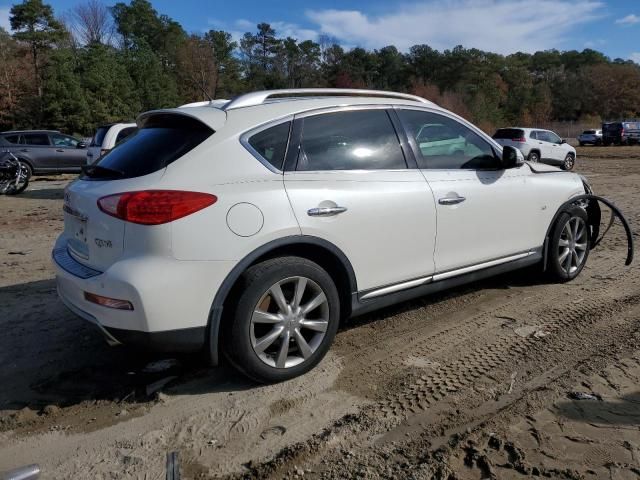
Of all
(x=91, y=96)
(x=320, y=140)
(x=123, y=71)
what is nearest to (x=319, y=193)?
(x=320, y=140)

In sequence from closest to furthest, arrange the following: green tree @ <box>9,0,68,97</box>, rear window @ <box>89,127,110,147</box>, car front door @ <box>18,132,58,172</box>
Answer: rear window @ <box>89,127,110,147</box> → car front door @ <box>18,132,58,172</box> → green tree @ <box>9,0,68,97</box>

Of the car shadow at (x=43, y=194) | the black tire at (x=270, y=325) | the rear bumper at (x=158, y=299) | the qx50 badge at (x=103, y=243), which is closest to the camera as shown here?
the rear bumper at (x=158, y=299)

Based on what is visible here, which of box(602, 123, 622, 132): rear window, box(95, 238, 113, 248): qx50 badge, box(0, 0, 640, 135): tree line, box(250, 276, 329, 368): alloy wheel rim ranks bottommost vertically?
box(250, 276, 329, 368): alloy wheel rim

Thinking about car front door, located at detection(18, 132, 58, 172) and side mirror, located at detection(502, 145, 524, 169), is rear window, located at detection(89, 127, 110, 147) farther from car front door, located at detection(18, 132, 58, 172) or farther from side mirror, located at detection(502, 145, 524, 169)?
side mirror, located at detection(502, 145, 524, 169)

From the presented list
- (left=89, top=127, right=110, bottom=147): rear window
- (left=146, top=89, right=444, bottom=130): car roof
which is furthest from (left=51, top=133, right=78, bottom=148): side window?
(left=146, top=89, right=444, bottom=130): car roof

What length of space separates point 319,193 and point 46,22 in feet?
182

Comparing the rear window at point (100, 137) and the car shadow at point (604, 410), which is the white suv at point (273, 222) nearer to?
the car shadow at point (604, 410)

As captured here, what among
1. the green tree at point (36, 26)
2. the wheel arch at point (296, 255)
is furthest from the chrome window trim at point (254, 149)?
the green tree at point (36, 26)

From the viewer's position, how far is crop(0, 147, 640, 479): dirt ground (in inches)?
101

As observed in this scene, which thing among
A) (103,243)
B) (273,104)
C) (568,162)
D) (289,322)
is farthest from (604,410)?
(568,162)

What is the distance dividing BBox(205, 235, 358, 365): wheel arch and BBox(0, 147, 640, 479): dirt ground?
1.32 feet

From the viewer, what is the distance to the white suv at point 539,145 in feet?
72.9

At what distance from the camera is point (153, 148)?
3.21 meters

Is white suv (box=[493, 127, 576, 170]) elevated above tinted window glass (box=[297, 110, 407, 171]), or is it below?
above
